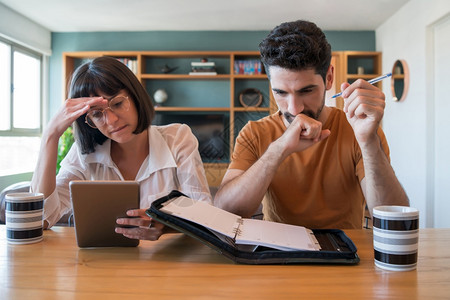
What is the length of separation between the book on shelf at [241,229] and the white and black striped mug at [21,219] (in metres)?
0.38

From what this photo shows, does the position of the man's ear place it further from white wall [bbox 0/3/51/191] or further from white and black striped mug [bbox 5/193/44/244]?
white wall [bbox 0/3/51/191]

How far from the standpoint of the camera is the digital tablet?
3.00ft

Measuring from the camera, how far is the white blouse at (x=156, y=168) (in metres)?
1.46

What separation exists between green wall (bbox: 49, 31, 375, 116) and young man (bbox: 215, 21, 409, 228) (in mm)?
4421

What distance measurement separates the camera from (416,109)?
4.09 meters

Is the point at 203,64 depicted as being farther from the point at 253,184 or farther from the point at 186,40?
the point at 253,184

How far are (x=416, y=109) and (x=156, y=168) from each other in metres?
3.53

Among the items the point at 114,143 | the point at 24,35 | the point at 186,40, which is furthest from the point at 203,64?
the point at 114,143

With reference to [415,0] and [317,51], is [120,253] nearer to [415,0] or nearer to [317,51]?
[317,51]

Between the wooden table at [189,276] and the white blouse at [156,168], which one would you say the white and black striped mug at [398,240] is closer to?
the wooden table at [189,276]

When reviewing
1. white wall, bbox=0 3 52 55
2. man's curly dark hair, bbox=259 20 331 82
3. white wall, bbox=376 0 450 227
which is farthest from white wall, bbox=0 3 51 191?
white wall, bbox=376 0 450 227

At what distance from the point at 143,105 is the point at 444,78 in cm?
324

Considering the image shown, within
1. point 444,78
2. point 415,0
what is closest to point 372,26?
point 415,0

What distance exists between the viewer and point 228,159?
5832 millimetres
